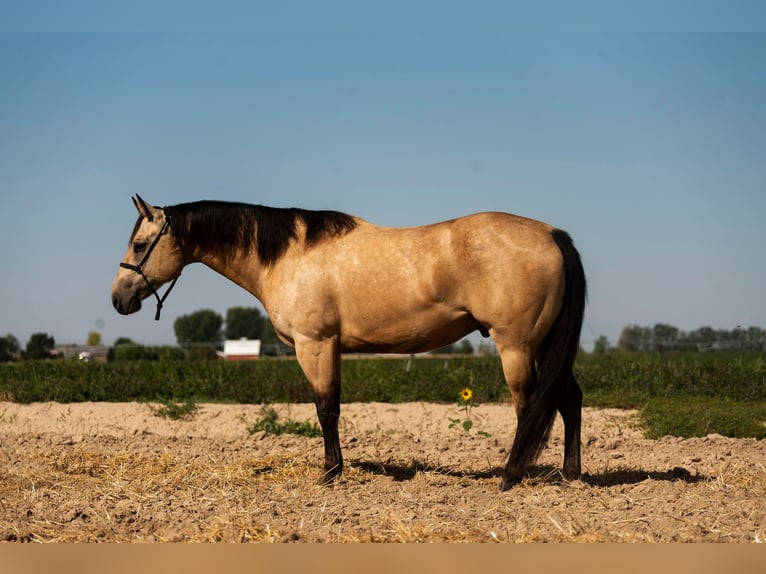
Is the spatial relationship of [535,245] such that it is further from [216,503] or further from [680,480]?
[216,503]

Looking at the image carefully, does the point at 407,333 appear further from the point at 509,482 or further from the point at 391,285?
the point at 509,482

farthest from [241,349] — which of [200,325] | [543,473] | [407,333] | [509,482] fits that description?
[200,325]

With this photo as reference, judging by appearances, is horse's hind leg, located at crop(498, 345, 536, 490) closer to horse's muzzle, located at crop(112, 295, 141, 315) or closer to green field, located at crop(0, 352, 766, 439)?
horse's muzzle, located at crop(112, 295, 141, 315)

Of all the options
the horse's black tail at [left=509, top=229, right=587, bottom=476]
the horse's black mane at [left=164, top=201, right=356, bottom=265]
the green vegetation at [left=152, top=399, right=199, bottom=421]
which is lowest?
the green vegetation at [left=152, top=399, right=199, bottom=421]

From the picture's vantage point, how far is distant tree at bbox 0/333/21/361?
19.3m

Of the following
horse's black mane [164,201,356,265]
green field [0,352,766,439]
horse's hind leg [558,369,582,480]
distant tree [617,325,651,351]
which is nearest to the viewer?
horse's hind leg [558,369,582,480]

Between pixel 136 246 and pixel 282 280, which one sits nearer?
pixel 282 280

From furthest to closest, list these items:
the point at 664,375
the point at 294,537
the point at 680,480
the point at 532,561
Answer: the point at 664,375, the point at 680,480, the point at 294,537, the point at 532,561

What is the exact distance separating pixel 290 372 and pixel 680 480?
7.29 m

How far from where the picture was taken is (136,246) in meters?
6.79

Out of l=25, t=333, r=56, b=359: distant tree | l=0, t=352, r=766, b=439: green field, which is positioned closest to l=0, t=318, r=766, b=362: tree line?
l=25, t=333, r=56, b=359: distant tree

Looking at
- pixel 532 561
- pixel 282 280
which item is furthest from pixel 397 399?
pixel 532 561

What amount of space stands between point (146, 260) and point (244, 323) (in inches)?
2073

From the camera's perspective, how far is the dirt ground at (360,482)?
178 inches
